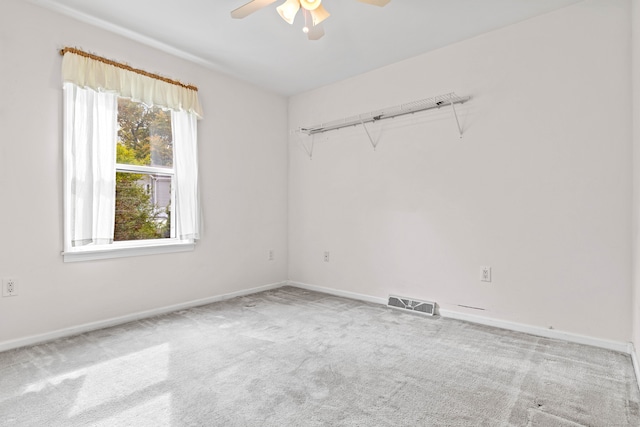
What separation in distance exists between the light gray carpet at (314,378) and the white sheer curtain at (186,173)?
929mm

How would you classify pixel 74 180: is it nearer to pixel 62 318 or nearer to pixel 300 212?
pixel 62 318

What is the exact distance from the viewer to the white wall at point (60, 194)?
93.4 inches

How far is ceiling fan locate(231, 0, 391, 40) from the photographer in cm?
202

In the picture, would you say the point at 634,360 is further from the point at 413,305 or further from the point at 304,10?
the point at 304,10

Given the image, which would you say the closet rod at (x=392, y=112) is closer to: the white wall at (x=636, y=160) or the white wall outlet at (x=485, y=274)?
the white wall at (x=636, y=160)

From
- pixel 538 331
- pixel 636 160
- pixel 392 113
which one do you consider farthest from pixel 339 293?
pixel 636 160

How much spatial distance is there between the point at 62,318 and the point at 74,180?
3.45 feet

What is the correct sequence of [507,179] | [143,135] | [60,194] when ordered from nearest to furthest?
[60,194]
[507,179]
[143,135]

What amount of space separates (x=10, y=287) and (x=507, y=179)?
12.4 feet

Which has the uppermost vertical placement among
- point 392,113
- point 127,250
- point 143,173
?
point 392,113

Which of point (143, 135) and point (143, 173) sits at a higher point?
point (143, 135)

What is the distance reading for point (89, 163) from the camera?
2.66 m

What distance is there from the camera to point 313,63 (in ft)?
11.2

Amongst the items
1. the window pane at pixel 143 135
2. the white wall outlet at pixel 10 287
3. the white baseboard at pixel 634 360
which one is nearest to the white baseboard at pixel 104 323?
the white wall outlet at pixel 10 287
